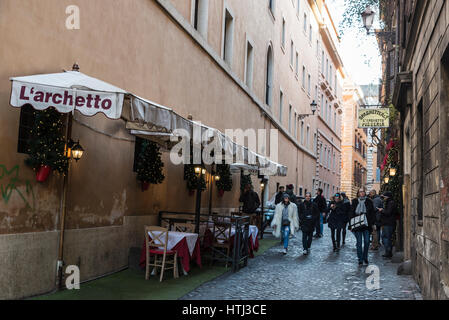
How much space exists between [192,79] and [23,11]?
7.05m

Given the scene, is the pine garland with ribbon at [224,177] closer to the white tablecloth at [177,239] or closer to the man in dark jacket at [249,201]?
the man in dark jacket at [249,201]

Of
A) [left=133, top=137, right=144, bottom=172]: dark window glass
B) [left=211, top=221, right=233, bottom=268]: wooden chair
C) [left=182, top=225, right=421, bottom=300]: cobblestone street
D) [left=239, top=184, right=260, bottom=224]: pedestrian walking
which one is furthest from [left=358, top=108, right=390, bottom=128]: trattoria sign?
[left=133, top=137, right=144, bottom=172]: dark window glass

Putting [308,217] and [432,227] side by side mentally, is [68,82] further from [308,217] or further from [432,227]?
[308,217]

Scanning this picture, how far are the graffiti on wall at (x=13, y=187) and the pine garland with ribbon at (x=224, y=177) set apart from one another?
9.69 m

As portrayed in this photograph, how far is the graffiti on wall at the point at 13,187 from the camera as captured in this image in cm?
657

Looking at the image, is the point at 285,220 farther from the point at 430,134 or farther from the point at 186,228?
the point at 430,134

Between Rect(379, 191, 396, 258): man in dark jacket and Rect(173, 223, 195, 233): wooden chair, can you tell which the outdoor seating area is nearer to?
Rect(173, 223, 195, 233): wooden chair

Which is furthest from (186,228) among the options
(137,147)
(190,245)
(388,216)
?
(388,216)

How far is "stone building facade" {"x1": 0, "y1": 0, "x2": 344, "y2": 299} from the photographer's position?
268 inches

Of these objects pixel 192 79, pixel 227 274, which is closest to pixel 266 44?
pixel 192 79

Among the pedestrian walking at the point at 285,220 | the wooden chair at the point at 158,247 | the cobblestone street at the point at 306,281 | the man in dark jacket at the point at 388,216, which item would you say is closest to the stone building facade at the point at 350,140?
the pedestrian walking at the point at 285,220

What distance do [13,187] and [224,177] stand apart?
407 inches

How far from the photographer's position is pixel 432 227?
22.9 ft

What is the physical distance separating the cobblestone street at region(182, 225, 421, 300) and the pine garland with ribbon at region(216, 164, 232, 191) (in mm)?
3594
